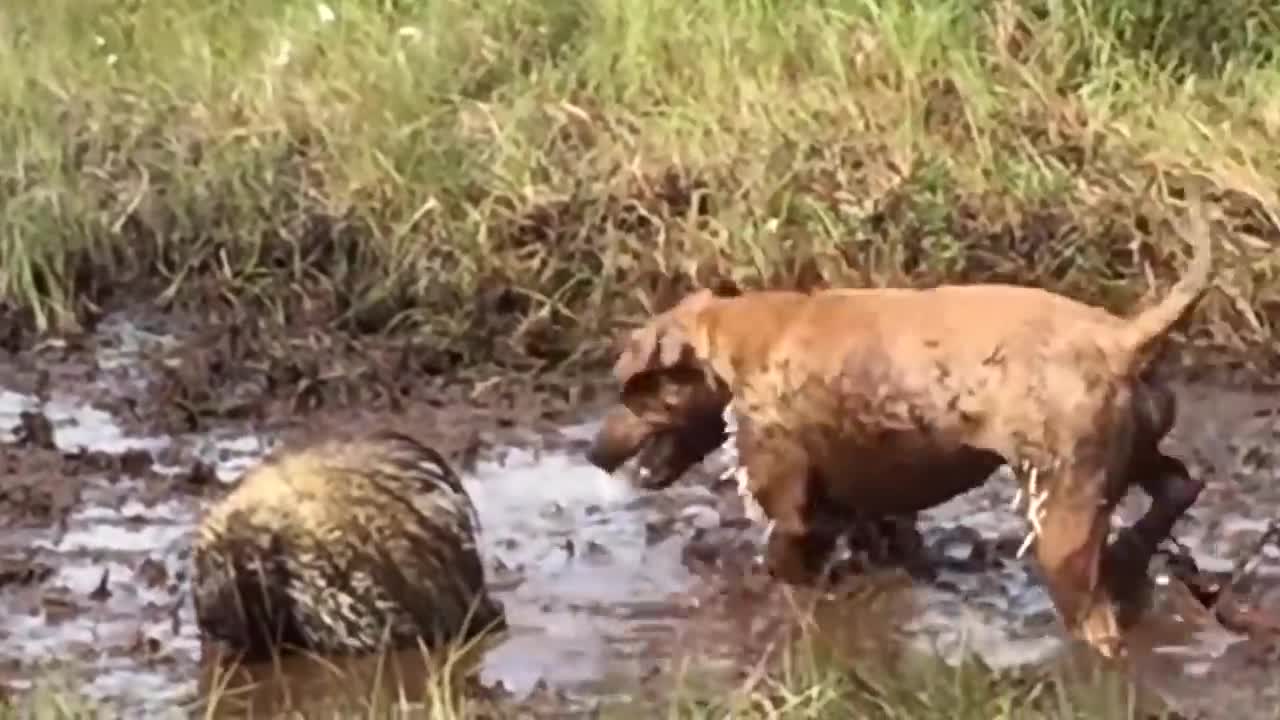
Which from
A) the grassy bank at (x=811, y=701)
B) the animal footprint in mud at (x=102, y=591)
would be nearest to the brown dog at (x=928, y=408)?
the grassy bank at (x=811, y=701)

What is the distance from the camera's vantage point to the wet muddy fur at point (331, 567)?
17.3 ft

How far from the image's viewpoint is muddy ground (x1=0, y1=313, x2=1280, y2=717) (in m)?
5.26

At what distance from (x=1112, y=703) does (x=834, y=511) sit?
1353mm

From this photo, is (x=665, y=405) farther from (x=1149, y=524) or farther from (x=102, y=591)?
(x=102, y=591)

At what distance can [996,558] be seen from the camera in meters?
6.00

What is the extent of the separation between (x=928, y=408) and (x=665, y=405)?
80cm

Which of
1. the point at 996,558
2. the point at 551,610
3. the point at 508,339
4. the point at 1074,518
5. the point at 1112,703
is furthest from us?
the point at 508,339

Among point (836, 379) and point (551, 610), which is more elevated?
point (836, 379)

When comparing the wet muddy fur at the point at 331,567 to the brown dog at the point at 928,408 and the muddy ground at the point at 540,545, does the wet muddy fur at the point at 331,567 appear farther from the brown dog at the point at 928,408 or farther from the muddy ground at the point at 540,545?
the brown dog at the point at 928,408

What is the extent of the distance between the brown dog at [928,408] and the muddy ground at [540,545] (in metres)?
0.20

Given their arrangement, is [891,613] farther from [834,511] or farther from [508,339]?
[508,339]

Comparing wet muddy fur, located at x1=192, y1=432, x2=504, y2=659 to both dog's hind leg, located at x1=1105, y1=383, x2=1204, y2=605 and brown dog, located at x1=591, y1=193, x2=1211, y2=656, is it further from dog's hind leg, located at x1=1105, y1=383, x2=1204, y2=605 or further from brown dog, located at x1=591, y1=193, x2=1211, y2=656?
dog's hind leg, located at x1=1105, y1=383, x2=1204, y2=605

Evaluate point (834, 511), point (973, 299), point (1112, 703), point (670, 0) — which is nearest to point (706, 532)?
point (834, 511)

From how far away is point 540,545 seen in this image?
20.0 feet
